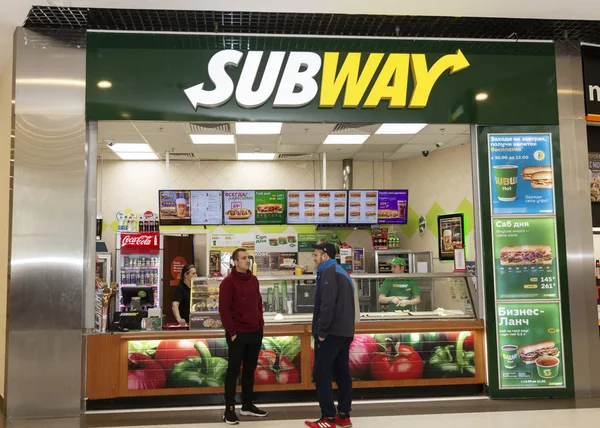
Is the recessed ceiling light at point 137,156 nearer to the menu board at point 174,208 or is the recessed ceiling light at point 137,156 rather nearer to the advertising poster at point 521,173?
the menu board at point 174,208

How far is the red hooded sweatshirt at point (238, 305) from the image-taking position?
189 inches

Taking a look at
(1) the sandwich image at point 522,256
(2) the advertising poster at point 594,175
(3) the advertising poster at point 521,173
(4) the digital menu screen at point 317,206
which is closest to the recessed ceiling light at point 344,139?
(4) the digital menu screen at point 317,206

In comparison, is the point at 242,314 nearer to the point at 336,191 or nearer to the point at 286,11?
the point at 286,11

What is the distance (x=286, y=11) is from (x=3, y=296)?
4106 millimetres

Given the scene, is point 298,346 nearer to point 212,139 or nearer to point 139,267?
point 212,139

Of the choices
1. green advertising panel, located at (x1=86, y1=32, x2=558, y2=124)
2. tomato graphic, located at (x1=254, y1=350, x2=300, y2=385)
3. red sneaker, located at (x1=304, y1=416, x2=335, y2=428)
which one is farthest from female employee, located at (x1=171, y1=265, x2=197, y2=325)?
red sneaker, located at (x1=304, y1=416, x2=335, y2=428)

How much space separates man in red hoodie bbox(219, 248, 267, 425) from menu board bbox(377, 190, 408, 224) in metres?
4.05

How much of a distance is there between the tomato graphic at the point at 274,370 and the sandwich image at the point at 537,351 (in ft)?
7.58

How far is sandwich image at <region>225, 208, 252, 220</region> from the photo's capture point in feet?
27.5

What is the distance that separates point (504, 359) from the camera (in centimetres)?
555

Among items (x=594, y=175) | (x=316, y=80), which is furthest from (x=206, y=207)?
(x=594, y=175)

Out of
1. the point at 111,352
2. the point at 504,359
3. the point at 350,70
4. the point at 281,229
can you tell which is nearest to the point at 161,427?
the point at 111,352

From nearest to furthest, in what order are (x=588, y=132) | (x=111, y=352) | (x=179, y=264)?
1. (x=111, y=352)
2. (x=588, y=132)
3. (x=179, y=264)

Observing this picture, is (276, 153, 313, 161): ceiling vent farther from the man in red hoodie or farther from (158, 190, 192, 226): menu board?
the man in red hoodie
